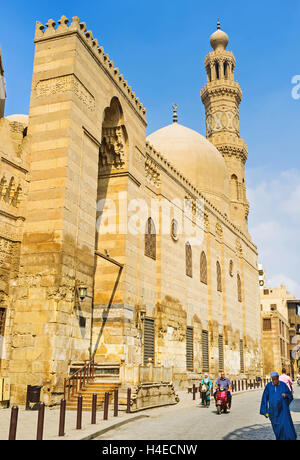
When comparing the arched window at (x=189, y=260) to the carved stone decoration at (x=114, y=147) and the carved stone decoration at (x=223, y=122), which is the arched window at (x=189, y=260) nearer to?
the carved stone decoration at (x=114, y=147)

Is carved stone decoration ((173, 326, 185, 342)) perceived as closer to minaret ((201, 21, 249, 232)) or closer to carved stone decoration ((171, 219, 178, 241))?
carved stone decoration ((171, 219, 178, 241))

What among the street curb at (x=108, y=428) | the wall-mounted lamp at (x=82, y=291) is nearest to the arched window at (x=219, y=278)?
the wall-mounted lamp at (x=82, y=291)

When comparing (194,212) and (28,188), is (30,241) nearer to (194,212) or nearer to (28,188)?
(28,188)

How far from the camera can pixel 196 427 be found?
9.80 m

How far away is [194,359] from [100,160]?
39.2ft

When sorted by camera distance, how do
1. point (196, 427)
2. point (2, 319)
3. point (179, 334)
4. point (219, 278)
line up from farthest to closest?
point (219, 278) < point (179, 334) < point (2, 319) < point (196, 427)

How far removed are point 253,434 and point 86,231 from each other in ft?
26.6

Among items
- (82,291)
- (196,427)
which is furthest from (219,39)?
(196,427)

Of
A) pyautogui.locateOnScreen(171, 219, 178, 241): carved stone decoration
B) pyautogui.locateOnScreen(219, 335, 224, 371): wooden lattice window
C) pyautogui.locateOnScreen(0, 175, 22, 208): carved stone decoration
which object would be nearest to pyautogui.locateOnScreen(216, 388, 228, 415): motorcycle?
pyautogui.locateOnScreen(0, 175, 22, 208): carved stone decoration

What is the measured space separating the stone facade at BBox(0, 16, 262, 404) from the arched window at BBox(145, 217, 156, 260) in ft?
0.46

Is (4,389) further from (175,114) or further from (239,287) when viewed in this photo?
(175,114)

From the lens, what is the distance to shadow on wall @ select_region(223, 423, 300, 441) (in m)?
8.39
